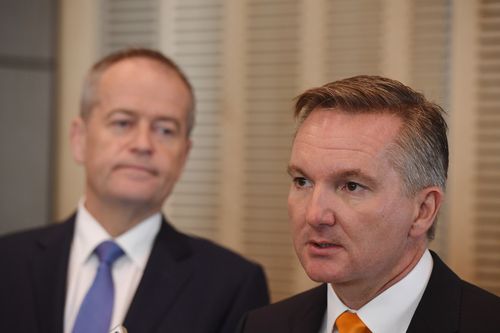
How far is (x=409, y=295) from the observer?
1.57m

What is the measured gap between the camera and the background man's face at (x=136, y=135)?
232 cm

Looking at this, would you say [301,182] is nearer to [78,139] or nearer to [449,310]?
[449,310]

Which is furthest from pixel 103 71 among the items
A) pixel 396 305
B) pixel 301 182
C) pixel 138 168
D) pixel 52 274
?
pixel 396 305

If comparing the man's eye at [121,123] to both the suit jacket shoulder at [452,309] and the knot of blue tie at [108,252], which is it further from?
the suit jacket shoulder at [452,309]

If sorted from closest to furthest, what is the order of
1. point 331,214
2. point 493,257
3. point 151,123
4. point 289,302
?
point 331,214, point 289,302, point 151,123, point 493,257

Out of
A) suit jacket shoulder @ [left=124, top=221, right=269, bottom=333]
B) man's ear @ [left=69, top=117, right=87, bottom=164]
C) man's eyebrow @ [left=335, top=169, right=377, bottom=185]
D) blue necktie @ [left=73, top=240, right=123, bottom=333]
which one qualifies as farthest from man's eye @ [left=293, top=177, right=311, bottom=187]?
man's ear @ [left=69, top=117, right=87, bottom=164]

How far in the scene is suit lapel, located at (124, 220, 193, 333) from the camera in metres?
→ 2.16

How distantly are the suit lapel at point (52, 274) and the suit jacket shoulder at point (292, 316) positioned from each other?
658mm

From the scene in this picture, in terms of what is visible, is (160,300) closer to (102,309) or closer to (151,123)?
(102,309)

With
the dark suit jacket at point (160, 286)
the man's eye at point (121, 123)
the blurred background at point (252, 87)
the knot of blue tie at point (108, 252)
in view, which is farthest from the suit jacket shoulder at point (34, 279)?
the blurred background at point (252, 87)

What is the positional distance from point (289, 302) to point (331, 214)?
389 mm

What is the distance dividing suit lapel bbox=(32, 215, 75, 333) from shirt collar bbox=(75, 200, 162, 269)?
1.8 inches

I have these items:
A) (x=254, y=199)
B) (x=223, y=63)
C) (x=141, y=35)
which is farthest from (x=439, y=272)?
(x=141, y=35)

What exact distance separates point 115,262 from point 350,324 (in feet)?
3.14
